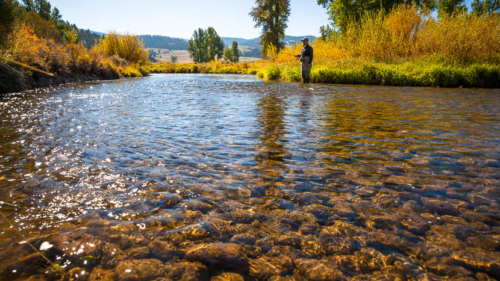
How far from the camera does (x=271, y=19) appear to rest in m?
45.2

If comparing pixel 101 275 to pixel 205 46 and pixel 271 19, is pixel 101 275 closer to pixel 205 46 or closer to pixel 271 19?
pixel 271 19

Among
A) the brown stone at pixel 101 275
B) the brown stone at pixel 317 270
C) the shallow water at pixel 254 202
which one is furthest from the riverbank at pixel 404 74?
the brown stone at pixel 101 275

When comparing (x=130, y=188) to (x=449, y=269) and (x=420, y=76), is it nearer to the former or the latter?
(x=449, y=269)

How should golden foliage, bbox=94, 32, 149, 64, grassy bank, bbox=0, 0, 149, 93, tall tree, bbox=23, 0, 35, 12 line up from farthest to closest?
tall tree, bbox=23, 0, 35, 12
golden foliage, bbox=94, 32, 149, 64
grassy bank, bbox=0, 0, 149, 93

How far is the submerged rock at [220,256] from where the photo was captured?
2070mm

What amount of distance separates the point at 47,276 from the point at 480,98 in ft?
44.0

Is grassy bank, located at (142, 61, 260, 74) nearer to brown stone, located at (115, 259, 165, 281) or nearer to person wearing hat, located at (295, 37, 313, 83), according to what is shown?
person wearing hat, located at (295, 37, 313, 83)

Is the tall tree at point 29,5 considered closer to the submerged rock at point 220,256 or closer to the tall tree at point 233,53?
the tall tree at point 233,53

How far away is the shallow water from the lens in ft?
6.82

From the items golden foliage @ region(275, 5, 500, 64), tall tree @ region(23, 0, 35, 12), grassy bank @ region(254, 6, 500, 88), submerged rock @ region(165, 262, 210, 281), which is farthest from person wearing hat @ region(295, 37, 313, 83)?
tall tree @ region(23, 0, 35, 12)

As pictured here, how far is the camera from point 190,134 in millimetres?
5848

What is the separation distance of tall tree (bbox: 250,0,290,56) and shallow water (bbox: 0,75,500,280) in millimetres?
42519

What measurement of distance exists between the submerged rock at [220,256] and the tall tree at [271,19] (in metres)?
45.5

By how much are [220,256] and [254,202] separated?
2.94 feet
